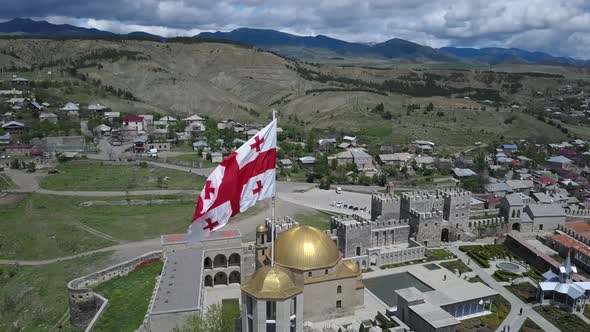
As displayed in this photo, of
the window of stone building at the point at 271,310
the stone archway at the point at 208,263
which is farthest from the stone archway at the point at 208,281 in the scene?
the window of stone building at the point at 271,310

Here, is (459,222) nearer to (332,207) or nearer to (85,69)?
(332,207)

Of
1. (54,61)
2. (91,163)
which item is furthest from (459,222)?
(54,61)

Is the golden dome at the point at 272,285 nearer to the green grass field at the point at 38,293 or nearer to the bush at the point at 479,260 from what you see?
the green grass field at the point at 38,293

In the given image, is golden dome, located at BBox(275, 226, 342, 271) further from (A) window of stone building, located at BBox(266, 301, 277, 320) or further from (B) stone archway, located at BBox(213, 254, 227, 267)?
(A) window of stone building, located at BBox(266, 301, 277, 320)

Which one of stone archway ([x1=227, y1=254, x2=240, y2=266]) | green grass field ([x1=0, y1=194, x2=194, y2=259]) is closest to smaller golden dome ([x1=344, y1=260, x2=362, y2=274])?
stone archway ([x1=227, y1=254, x2=240, y2=266])

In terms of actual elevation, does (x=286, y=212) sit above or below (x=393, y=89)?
below

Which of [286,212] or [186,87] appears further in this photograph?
[186,87]
